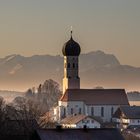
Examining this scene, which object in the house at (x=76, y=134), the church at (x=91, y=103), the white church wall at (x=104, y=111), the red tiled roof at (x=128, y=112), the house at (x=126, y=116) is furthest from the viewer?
the white church wall at (x=104, y=111)

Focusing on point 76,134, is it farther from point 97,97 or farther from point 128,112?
point 97,97

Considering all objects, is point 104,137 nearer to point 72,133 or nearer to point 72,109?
point 72,133

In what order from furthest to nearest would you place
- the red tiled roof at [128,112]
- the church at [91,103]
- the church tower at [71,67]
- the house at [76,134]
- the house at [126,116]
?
1. the church tower at [71,67]
2. the church at [91,103]
3. the red tiled roof at [128,112]
4. the house at [126,116]
5. the house at [76,134]

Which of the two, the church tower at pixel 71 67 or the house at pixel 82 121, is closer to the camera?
the house at pixel 82 121

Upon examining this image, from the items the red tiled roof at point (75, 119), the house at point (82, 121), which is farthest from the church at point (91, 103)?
the house at point (82, 121)

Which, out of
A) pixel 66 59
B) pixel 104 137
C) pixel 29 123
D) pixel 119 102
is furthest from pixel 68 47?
pixel 104 137

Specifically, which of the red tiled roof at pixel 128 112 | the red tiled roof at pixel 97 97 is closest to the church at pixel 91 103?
the red tiled roof at pixel 97 97

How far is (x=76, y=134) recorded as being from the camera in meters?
55.5

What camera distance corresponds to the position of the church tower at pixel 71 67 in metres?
139

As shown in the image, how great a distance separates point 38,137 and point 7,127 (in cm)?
1781

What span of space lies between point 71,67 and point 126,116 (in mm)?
13732

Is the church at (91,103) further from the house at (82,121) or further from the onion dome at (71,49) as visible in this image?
the house at (82,121)

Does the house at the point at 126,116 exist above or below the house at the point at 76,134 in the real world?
above

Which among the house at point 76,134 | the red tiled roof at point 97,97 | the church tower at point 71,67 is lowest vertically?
the house at point 76,134
